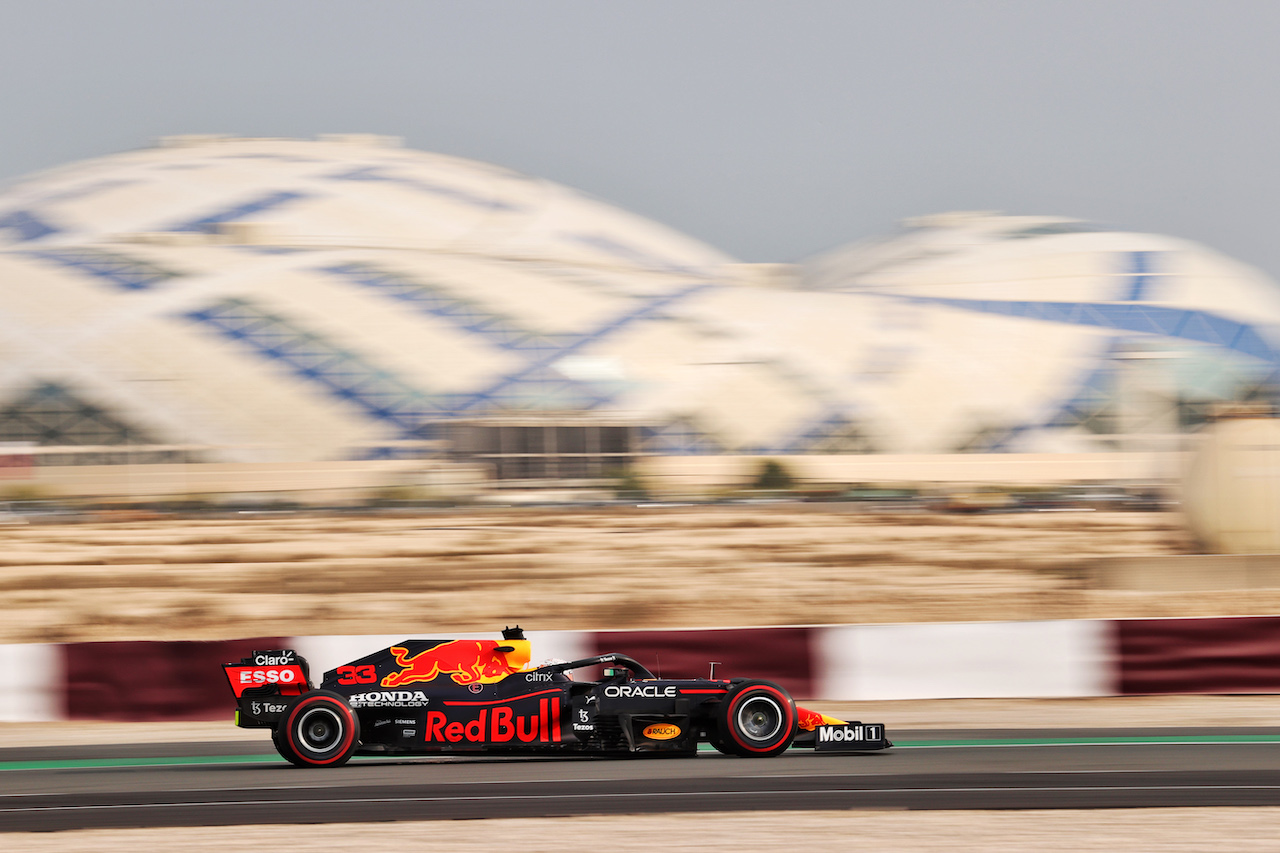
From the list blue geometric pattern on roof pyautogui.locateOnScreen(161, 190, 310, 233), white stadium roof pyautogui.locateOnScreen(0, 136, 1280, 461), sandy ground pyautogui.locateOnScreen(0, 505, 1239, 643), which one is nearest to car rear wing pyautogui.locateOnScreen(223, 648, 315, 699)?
sandy ground pyautogui.locateOnScreen(0, 505, 1239, 643)

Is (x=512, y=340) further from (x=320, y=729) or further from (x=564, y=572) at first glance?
(x=320, y=729)

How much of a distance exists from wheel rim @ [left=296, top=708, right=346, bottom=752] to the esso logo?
1.03 feet

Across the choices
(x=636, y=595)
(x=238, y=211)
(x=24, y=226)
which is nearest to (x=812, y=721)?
(x=636, y=595)

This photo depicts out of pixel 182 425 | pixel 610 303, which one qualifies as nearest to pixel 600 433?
pixel 610 303

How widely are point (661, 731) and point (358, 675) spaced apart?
7.71ft

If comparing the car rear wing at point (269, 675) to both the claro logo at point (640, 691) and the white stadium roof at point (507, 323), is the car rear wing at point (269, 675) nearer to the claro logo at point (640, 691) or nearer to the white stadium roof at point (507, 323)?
the claro logo at point (640, 691)

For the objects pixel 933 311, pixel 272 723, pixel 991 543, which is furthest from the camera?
pixel 933 311

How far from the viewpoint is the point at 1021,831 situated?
7750 millimetres

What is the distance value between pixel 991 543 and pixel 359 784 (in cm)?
2461

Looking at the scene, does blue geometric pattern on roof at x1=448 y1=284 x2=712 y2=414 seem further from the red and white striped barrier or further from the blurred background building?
the red and white striped barrier

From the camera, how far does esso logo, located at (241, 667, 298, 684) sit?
1005 cm

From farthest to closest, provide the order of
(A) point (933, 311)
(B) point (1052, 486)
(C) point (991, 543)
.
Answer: (A) point (933, 311), (B) point (1052, 486), (C) point (991, 543)

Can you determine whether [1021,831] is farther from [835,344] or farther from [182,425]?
[835,344]

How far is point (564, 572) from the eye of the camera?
28.3 metres
